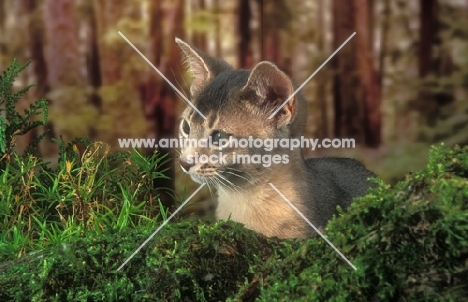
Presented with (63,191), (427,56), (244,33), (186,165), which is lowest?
(63,191)

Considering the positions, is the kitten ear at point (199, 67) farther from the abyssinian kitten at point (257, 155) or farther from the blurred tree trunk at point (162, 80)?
the blurred tree trunk at point (162, 80)

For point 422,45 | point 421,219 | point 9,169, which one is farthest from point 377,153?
point 421,219

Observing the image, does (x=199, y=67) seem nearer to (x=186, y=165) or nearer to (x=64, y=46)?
(x=186, y=165)

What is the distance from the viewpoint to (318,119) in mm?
5793

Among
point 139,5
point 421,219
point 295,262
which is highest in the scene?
point 139,5

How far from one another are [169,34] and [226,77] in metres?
1.92

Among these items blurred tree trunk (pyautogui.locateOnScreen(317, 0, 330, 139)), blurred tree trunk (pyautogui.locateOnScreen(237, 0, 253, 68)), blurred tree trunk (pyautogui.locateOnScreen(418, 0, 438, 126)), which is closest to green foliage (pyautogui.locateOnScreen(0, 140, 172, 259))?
blurred tree trunk (pyautogui.locateOnScreen(237, 0, 253, 68))

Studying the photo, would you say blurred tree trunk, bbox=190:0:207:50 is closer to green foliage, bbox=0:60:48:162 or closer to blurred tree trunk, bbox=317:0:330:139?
blurred tree trunk, bbox=317:0:330:139

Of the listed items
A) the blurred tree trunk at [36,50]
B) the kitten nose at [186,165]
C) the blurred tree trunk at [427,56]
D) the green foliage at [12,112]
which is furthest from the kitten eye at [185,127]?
the blurred tree trunk at [427,56]

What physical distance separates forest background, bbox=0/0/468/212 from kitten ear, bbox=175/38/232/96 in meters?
1.50

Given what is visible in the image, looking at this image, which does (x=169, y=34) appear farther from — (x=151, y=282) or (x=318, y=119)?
→ (x=151, y=282)

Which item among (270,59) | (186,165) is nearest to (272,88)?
(186,165)

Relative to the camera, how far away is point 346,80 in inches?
227

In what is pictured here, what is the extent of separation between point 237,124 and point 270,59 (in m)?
2.02
